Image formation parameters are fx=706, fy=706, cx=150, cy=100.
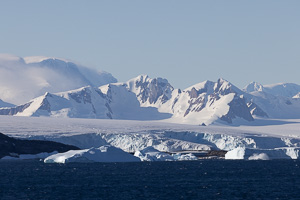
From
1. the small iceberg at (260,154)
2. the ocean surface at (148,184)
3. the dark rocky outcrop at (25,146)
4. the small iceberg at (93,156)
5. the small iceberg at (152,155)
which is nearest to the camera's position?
the ocean surface at (148,184)

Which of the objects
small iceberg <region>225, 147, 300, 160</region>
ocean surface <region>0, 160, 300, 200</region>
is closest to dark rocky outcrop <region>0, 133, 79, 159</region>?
ocean surface <region>0, 160, 300, 200</region>

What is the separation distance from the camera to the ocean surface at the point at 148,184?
77.6m

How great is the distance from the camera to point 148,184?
3568 inches

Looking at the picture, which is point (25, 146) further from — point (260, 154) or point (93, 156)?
point (260, 154)

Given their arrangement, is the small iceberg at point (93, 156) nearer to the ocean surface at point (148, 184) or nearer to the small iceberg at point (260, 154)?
the ocean surface at point (148, 184)

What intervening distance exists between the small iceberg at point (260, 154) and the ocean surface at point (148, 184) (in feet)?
129

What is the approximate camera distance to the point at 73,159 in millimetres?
131250

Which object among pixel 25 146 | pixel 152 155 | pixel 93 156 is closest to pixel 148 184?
pixel 93 156

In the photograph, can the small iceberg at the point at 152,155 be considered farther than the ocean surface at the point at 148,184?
Yes

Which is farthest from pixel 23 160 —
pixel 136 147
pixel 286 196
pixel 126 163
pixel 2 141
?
pixel 286 196

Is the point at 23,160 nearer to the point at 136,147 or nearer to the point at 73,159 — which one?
the point at 73,159

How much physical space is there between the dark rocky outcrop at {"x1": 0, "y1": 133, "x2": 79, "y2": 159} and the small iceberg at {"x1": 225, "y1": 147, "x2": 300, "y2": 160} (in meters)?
39.5

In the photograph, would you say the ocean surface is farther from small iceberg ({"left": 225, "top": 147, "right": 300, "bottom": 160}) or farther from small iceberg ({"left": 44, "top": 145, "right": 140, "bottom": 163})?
small iceberg ({"left": 225, "top": 147, "right": 300, "bottom": 160})

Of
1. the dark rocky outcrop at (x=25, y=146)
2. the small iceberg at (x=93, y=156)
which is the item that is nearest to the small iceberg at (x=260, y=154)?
the small iceberg at (x=93, y=156)
